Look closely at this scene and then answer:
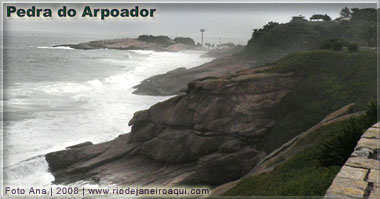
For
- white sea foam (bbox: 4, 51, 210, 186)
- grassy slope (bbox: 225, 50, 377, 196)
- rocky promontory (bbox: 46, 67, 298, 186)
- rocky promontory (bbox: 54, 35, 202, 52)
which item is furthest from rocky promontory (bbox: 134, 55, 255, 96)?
rocky promontory (bbox: 54, 35, 202, 52)

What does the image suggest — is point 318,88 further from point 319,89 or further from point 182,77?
point 182,77

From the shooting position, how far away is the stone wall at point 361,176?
17.6 ft

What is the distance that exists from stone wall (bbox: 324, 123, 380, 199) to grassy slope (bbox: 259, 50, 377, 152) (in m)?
10.3

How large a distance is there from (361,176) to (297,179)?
339 centimetres

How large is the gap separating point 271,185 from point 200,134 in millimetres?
10092

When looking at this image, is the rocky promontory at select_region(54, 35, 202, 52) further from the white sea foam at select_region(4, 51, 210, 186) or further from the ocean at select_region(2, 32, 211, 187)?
the white sea foam at select_region(4, 51, 210, 186)

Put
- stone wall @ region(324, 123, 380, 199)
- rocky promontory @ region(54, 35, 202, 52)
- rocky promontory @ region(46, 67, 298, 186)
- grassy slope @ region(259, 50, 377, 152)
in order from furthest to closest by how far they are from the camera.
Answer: rocky promontory @ region(54, 35, 202, 52), grassy slope @ region(259, 50, 377, 152), rocky promontory @ region(46, 67, 298, 186), stone wall @ region(324, 123, 380, 199)

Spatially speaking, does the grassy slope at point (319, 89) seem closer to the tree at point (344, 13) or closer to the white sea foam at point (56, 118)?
Result: the white sea foam at point (56, 118)

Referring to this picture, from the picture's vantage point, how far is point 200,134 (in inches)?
793

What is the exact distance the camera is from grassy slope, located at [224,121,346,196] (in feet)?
25.5

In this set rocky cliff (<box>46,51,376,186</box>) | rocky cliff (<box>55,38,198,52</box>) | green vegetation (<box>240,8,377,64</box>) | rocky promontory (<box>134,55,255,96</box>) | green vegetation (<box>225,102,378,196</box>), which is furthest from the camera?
rocky cliff (<box>55,38,198,52</box>)

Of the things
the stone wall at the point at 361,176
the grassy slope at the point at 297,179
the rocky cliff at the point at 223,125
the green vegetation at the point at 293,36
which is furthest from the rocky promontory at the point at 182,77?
the stone wall at the point at 361,176

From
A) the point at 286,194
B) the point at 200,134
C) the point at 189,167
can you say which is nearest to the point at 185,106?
the point at 200,134

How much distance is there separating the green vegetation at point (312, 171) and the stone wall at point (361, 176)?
37.6 inches
